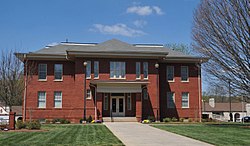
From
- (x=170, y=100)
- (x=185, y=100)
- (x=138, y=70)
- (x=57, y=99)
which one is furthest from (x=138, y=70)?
(x=57, y=99)

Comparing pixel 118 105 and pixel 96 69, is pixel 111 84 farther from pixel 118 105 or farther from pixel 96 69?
pixel 118 105

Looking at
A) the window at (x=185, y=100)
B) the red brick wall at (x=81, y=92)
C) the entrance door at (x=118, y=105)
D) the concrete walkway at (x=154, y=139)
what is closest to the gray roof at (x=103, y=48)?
the red brick wall at (x=81, y=92)

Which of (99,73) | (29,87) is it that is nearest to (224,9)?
(99,73)

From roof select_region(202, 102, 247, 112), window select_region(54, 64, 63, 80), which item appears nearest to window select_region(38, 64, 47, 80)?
window select_region(54, 64, 63, 80)

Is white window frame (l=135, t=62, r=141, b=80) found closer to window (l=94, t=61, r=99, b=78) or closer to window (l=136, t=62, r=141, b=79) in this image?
window (l=136, t=62, r=141, b=79)

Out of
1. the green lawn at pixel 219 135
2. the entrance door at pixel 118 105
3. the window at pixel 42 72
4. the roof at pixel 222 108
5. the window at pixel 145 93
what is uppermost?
the window at pixel 42 72

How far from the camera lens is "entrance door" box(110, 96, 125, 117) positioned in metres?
36.1

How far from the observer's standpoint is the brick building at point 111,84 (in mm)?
34875

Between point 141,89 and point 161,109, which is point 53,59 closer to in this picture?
point 141,89

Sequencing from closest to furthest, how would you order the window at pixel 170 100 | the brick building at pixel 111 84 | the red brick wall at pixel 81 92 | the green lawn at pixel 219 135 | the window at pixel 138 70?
1. the green lawn at pixel 219 135
2. the brick building at pixel 111 84
3. the red brick wall at pixel 81 92
4. the window at pixel 138 70
5. the window at pixel 170 100

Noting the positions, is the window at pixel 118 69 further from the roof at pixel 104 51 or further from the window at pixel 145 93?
Result: the window at pixel 145 93

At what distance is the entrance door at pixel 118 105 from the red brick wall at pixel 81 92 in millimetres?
794

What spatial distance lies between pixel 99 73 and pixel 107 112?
441 cm

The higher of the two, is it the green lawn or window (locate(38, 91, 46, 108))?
window (locate(38, 91, 46, 108))
